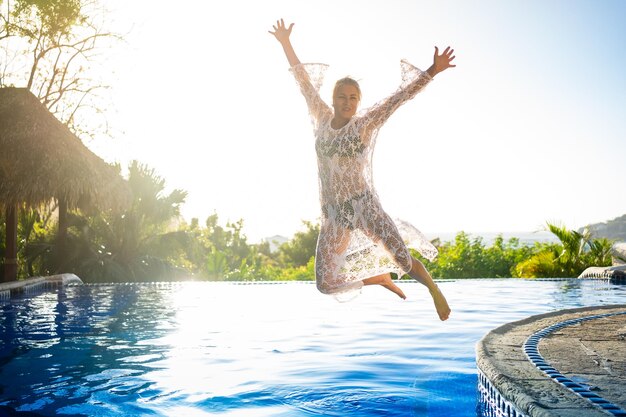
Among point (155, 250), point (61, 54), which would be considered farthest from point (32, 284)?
point (61, 54)

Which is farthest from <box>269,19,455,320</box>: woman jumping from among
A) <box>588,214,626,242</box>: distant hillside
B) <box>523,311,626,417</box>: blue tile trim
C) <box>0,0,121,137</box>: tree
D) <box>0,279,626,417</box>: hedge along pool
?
<box>588,214,626,242</box>: distant hillside

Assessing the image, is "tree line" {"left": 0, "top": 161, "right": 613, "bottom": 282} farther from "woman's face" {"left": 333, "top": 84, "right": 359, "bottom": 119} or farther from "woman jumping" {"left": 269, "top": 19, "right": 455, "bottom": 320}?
"woman's face" {"left": 333, "top": 84, "right": 359, "bottom": 119}

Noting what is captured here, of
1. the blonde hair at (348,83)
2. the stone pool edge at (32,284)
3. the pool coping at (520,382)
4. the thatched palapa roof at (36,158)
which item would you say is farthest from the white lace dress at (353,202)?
the thatched palapa roof at (36,158)

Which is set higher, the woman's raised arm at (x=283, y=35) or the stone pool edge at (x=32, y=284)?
the woman's raised arm at (x=283, y=35)

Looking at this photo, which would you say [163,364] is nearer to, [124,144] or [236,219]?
[124,144]

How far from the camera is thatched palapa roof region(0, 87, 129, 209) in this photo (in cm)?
1239

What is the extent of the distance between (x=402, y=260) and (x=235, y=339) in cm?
303

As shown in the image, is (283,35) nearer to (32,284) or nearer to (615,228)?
(32,284)

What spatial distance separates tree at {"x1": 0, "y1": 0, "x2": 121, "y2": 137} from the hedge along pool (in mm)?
9860

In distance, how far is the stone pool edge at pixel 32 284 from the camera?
1127 cm

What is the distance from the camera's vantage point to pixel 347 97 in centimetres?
441

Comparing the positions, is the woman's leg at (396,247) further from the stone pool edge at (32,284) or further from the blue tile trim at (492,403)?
the stone pool edge at (32,284)

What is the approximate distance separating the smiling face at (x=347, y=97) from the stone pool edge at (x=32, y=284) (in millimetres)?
8578

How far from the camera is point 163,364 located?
543 centimetres
